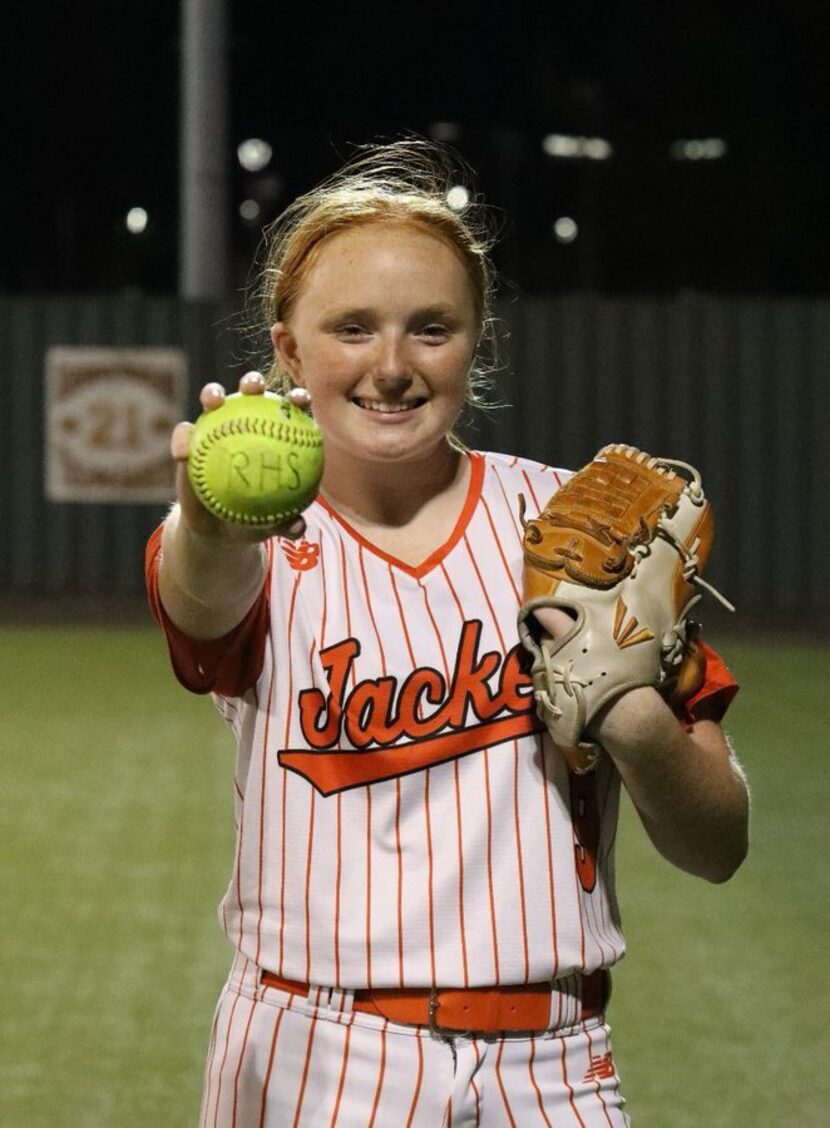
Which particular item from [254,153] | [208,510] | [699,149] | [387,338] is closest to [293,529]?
[208,510]

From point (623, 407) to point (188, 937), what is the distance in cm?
887

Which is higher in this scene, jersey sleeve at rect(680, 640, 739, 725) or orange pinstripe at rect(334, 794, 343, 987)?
jersey sleeve at rect(680, 640, 739, 725)

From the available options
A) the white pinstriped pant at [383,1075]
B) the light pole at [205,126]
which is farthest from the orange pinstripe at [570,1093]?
the light pole at [205,126]

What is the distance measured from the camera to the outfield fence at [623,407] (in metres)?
14.1

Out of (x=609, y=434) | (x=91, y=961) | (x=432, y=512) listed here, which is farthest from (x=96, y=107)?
(x=432, y=512)

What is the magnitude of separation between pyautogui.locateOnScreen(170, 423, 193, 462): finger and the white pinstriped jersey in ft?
0.92

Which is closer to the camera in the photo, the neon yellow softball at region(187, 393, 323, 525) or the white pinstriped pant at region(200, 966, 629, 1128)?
the neon yellow softball at region(187, 393, 323, 525)

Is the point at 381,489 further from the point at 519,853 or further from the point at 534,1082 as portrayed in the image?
the point at 534,1082

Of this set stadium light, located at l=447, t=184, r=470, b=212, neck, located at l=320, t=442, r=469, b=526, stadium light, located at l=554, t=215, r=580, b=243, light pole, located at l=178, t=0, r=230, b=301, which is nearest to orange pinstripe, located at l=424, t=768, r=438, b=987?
neck, located at l=320, t=442, r=469, b=526

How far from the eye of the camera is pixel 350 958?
2277 millimetres

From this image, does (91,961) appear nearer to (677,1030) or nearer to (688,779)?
(677,1030)

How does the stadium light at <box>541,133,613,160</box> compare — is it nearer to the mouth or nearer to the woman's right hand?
the mouth

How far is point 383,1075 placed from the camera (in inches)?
89.2

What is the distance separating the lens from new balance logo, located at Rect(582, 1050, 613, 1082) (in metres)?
2.37
